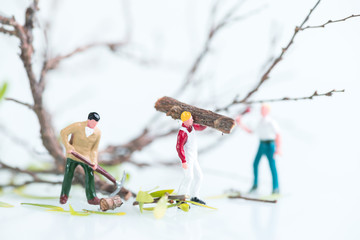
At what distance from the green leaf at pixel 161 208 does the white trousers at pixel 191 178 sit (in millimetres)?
82

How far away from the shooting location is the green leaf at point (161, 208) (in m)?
1.12

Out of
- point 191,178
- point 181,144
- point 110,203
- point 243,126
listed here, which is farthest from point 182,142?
point 243,126

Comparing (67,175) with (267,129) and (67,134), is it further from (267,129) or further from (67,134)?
(267,129)

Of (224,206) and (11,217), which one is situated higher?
(224,206)

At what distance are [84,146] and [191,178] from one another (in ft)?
1.07

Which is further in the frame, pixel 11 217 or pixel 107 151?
pixel 107 151

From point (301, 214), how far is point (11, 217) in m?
0.87

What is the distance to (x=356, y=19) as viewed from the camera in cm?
213

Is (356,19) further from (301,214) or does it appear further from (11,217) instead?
(11,217)

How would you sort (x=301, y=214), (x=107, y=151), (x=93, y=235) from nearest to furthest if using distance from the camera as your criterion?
(x=93, y=235) < (x=301, y=214) < (x=107, y=151)

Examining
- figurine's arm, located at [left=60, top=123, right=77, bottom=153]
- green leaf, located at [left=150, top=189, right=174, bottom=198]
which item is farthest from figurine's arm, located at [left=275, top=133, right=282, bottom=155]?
figurine's arm, located at [left=60, top=123, right=77, bottom=153]

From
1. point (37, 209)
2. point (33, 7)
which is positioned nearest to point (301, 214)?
point (37, 209)

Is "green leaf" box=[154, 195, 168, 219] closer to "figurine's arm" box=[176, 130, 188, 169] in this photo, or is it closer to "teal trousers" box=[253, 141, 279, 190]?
"figurine's arm" box=[176, 130, 188, 169]

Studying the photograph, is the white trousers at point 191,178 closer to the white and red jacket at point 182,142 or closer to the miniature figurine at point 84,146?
the white and red jacket at point 182,142
